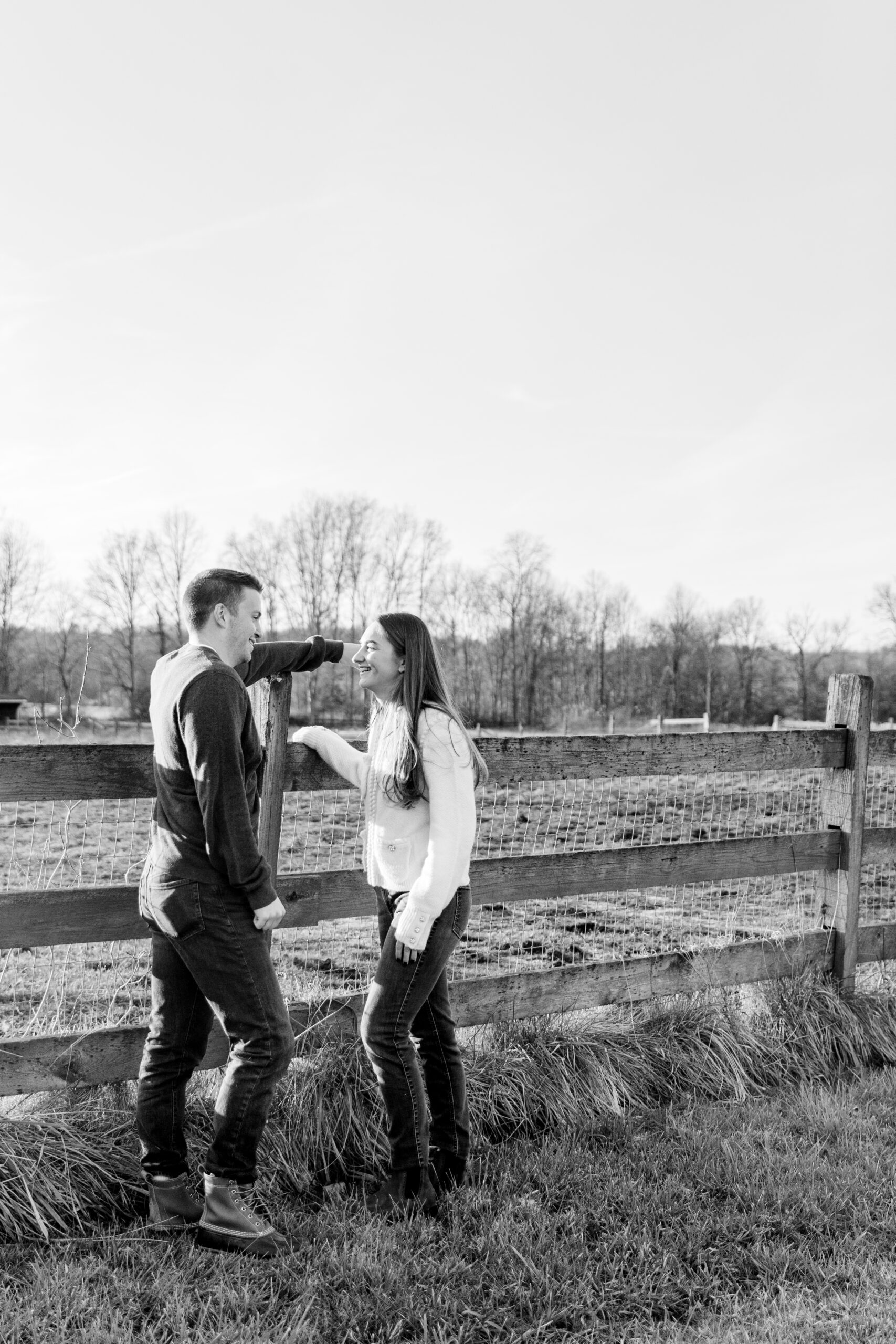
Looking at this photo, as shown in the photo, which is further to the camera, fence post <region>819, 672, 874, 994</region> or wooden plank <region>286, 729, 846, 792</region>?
fence post <region>819, 672, 874, 994</region>

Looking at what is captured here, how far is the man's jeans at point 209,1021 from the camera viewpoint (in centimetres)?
282

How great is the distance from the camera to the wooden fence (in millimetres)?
3273

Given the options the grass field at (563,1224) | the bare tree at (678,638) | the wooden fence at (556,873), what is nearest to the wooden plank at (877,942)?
the wooden fence at (556,873)

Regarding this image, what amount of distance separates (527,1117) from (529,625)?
8150 cm

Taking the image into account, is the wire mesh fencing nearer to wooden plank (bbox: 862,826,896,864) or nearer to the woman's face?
wooden plank (bbox: 862,826,896,864)

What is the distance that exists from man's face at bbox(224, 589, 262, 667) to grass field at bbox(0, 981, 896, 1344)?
159 centimetres

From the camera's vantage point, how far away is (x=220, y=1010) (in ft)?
9.45

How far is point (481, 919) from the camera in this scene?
22.7 ft

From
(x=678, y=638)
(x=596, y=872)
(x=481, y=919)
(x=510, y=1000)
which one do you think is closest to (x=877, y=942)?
(x=596, y=872)

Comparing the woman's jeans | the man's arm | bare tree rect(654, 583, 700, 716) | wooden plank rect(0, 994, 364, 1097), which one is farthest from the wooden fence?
bare tree rect(654, 583, 700, 716)

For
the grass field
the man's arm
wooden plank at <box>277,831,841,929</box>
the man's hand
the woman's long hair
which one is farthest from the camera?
wooden plank at <box>277,831,841,929</box>

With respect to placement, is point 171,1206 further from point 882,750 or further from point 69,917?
point 882,750

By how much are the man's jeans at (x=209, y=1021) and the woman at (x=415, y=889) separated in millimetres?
392

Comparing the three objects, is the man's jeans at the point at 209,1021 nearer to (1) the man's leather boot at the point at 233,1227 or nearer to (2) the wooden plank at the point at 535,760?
(1) the man's leather boot at the point at 233,1227
